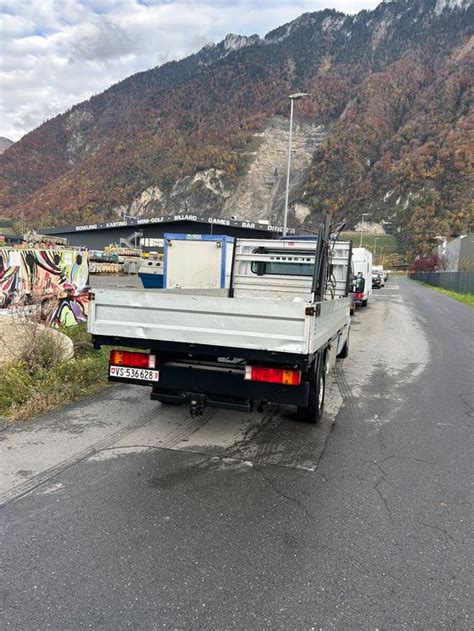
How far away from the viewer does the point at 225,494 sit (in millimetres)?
3846

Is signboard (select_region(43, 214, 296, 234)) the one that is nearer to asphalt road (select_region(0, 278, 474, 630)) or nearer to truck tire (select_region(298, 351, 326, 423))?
truck tire (select_region(298, 351, 326, 423))

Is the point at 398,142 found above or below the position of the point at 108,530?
above

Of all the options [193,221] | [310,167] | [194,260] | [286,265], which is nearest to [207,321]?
[286,265]

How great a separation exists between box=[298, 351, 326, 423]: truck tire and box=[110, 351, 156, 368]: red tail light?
5.73ft

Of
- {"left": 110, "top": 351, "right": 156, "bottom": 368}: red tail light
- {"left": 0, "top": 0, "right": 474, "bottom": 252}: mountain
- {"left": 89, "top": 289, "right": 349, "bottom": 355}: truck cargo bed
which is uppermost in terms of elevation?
{"left": 0, "top": 0, "right": 474, "bottom": 252}: mountain

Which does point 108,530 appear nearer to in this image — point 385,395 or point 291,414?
point 291,414

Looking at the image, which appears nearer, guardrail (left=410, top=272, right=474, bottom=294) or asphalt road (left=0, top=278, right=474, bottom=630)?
asphalt road (left=0, top=278, right=474, bottom=630)

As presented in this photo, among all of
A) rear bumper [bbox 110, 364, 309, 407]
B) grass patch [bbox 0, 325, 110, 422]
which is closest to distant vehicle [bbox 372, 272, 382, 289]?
grass patch [bbox 0, 325, 110, 422]

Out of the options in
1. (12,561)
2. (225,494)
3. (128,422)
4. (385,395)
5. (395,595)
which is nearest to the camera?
(395,595)

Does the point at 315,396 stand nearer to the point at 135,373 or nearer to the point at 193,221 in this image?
the point at 135,373

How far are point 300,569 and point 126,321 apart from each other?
2.88 m

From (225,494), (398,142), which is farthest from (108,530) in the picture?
(398,142)

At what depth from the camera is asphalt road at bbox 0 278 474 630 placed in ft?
8.55

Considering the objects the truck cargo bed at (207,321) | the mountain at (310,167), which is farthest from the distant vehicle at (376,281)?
the mountain at (310,167)
